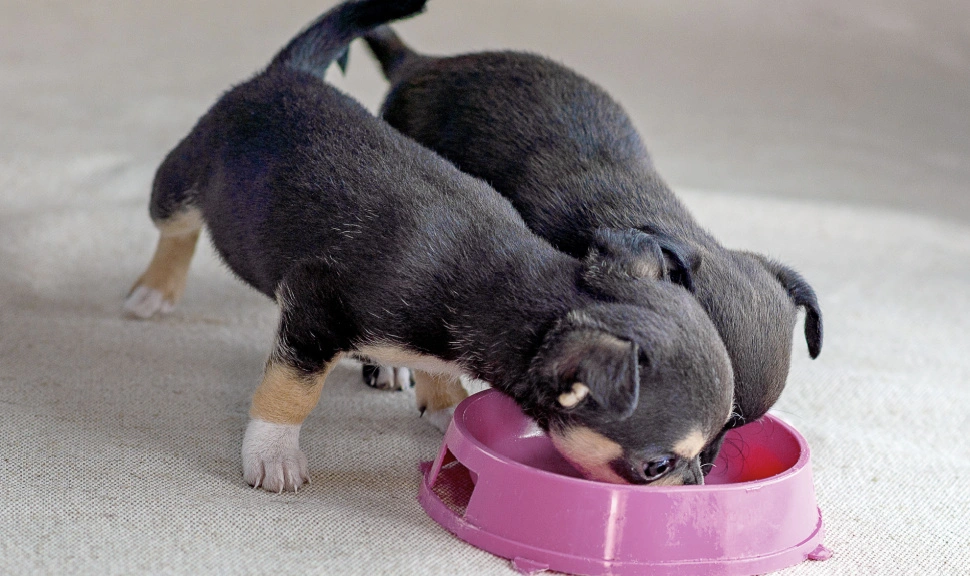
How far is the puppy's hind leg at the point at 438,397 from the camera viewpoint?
3.75 metres

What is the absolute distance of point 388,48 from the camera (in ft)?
15.4

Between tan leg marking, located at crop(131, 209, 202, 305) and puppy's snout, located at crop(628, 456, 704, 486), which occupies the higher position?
puppy's snout, located at crop(628, 456, 704, 486)

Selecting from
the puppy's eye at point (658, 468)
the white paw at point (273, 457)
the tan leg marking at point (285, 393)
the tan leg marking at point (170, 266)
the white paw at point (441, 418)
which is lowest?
the tan leg marking at point (170, 266)

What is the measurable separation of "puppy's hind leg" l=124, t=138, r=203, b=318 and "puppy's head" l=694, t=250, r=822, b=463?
1.80 meters

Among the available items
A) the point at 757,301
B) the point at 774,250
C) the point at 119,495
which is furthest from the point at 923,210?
the point at 119,495

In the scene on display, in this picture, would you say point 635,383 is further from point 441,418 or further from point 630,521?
point 441,418

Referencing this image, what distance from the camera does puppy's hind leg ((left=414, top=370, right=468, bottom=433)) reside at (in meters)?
3.75

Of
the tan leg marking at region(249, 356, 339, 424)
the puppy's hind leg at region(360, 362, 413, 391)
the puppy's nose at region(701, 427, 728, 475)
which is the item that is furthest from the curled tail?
the puppy's nose at region(701, 427, 728, 475)

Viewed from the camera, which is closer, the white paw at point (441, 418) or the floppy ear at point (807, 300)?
the floppy ear at point (807, 300)

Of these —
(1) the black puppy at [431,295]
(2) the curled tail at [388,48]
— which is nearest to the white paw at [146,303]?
(1) the black puppy at [431,295]

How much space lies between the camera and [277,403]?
3178 millimetres

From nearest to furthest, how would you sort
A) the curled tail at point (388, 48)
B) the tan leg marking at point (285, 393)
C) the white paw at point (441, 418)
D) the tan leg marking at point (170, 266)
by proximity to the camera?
1. the tan leg marking at point (285, 393)
2. the white paw at point (441, 418)
3. the tan leg marking at point (170, 266)
4. the curled tail at point (388, 48)

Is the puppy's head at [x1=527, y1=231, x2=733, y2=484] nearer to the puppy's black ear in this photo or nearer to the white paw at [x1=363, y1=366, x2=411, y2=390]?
the puppy's black ear

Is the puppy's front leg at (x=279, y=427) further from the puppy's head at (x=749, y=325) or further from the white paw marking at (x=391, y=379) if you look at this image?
the puppy's head at (x=749, y=325)
